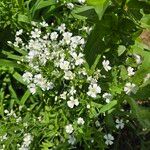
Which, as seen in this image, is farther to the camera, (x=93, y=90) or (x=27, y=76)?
(x=27, y=76)

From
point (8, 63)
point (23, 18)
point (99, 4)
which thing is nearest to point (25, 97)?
point (8, 63)

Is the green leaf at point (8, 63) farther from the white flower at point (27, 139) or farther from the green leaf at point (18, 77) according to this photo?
the white flower at point (27, 139)

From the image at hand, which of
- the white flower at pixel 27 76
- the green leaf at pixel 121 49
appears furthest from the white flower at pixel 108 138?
the white flower at pixel 27 76

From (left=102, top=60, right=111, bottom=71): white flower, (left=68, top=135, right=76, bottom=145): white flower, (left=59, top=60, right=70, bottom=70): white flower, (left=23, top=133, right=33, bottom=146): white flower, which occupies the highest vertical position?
(left=102, top=60, right=111, bottom=71): white flower

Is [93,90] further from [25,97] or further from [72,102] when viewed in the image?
[25,97]

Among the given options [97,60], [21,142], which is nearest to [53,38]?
[97,60]

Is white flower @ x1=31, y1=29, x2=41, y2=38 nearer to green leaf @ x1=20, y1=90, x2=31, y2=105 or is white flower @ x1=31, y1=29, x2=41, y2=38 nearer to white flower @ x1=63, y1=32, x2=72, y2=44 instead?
white flower @ x1=63, y1=32, x2=72, y2=44

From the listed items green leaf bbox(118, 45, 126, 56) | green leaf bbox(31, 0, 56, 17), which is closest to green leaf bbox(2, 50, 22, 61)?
green leaf bbox(31, 0, 56, 17)

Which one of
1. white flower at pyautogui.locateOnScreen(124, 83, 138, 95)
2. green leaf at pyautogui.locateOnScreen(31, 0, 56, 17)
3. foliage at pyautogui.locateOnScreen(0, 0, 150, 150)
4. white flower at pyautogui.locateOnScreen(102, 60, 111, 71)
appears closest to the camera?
white flower at pyautogui.locateOnScreen(124, 83, 138, 95)

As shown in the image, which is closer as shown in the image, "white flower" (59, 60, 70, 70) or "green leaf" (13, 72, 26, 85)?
"white flower" (59, 60, 70, 70)
